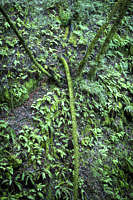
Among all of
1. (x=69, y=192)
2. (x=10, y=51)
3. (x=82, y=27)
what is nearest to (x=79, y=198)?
(x=69, y=192)

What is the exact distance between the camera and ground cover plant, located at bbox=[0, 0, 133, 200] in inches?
150

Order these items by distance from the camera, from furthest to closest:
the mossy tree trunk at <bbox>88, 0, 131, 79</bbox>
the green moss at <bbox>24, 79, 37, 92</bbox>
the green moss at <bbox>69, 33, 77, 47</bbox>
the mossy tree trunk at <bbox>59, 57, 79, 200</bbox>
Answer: the green moss at <bbox>69, 33, 77, 47</bbox>
the green moss at <bbox>24, 79, 37, 92</bbox>
the mossy tree trunk at <bbox>88, 0, 131, 79</bbox>
the mossy tree trunk at <bbox>59, 57, 79, 200</bbox>

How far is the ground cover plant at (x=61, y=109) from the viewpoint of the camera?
3815mm

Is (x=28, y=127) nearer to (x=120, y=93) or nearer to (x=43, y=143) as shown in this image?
(x=43, y=143)

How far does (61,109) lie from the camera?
504cm

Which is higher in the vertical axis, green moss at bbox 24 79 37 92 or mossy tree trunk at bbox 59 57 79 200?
green moss at bbox 24 79 37 92

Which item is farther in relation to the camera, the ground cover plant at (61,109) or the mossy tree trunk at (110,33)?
the mossy tree trunk at (110,33)

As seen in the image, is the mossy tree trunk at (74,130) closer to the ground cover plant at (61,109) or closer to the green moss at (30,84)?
→ the ground cover plant at (61,109)

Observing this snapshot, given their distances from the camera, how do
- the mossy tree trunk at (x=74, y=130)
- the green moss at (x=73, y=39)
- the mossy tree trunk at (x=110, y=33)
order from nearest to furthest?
the mossy tree trunk at (x=74, y=130), the mossy tree trunk at (x=110, y=33), the green moss at (x=73, y=39)

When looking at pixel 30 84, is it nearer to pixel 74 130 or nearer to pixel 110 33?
pixel 74 130

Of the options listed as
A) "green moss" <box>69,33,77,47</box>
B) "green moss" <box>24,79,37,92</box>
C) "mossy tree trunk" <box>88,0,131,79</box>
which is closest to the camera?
"mossy tree trunk" <box>88,0,131,79</box>

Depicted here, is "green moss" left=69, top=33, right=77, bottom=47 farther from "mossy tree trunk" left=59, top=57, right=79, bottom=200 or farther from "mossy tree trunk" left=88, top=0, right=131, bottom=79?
"mossy tree trunk" left=88, top=0, right=131, bottom=79

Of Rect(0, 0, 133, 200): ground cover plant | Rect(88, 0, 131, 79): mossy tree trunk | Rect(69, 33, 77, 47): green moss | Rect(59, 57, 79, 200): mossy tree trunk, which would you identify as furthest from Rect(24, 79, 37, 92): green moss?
Rect(69, 33, 77, 47): green moss

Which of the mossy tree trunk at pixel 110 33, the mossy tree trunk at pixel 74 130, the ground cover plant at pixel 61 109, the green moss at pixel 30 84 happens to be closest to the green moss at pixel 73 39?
the ground cover plant at pixel 61 109
